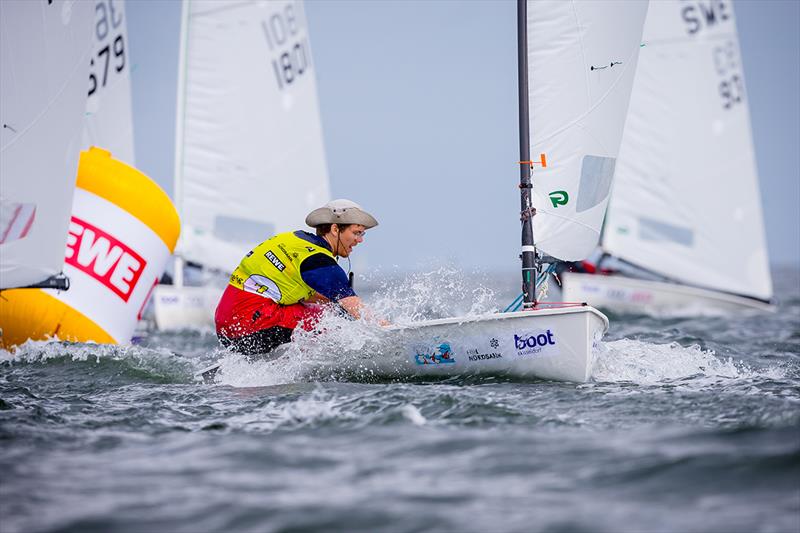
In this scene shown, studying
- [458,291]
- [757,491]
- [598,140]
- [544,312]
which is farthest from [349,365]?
[757,491]

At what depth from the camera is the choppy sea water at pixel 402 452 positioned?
3029mm

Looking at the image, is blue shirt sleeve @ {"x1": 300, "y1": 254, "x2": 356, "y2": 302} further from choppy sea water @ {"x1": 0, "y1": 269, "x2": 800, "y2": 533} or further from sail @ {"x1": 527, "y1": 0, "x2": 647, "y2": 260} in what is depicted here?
sail @ {"x1": 527, "y1": 0, "x2": 647, "y2": 260}

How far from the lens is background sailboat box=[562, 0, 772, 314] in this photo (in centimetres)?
1602

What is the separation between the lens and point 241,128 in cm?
1547

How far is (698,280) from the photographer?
17.4 m

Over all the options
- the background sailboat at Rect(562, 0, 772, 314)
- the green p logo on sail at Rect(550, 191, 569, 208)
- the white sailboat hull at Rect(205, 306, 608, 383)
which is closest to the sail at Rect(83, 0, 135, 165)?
the background sailboat at Rect(562, 0, 772, 314)

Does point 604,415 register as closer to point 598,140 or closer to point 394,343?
point 394,343

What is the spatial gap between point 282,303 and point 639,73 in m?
11.3

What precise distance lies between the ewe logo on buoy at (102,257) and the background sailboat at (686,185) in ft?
32.6

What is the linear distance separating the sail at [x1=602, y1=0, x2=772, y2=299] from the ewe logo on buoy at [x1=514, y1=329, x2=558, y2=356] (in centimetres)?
1095

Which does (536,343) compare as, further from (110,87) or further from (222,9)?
(222,9)

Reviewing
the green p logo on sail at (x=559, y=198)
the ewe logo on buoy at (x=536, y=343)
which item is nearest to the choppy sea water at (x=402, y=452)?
the ewe logo on buoy at (x=536, y=343)

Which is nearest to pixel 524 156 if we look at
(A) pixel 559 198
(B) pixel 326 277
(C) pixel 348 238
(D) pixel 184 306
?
(A) pixel 559 198

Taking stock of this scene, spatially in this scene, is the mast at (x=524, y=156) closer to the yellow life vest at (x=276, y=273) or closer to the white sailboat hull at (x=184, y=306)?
the yellow life vest at (x=276, y=273)
